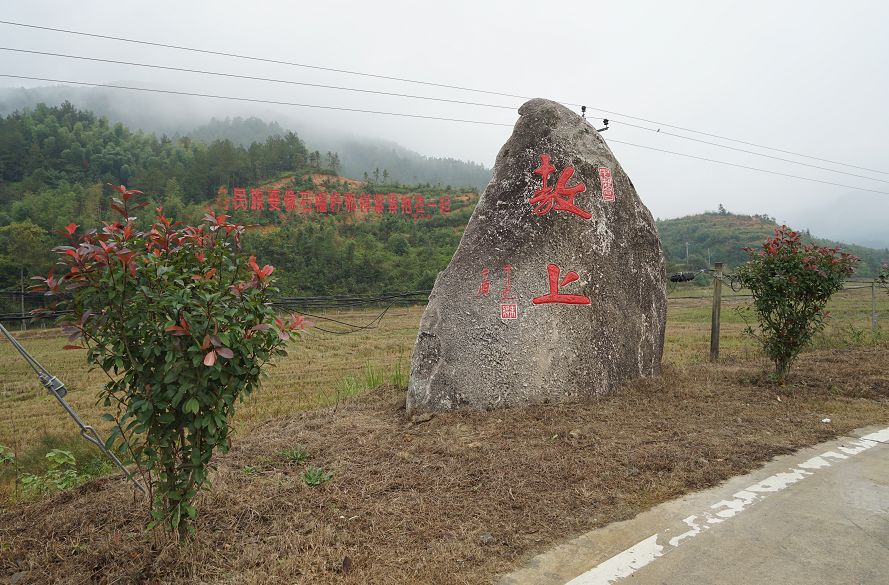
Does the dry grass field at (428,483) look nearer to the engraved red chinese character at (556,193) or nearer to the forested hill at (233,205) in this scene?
the engraved red chinese character at (556,193)

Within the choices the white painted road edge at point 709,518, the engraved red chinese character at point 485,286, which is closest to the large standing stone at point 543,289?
the engraved red chinese character at point 485,286

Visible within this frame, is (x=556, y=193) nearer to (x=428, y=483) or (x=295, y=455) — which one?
(x=428, y=483)

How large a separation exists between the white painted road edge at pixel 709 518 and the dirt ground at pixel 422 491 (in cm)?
26

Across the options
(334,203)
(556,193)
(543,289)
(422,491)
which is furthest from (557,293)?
(334,203)

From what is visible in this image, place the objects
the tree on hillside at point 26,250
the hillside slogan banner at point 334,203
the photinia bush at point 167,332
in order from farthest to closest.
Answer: the hillside slogan banner at point 334,203 → the tree on hillside at point 26,250 → the photinia bush at point 167,332

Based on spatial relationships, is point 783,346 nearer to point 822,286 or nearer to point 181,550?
point 822,286

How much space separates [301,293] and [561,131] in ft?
90.3

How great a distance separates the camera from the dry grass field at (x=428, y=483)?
9.79ft

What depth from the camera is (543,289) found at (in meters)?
6.13

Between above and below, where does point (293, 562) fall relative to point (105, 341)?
below

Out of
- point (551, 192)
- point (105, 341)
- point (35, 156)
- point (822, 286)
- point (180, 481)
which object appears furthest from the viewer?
point (35, 156)

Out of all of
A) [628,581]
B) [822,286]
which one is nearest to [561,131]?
[822,286]

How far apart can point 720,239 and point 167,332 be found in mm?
64622

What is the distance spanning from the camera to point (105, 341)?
9.14ft
